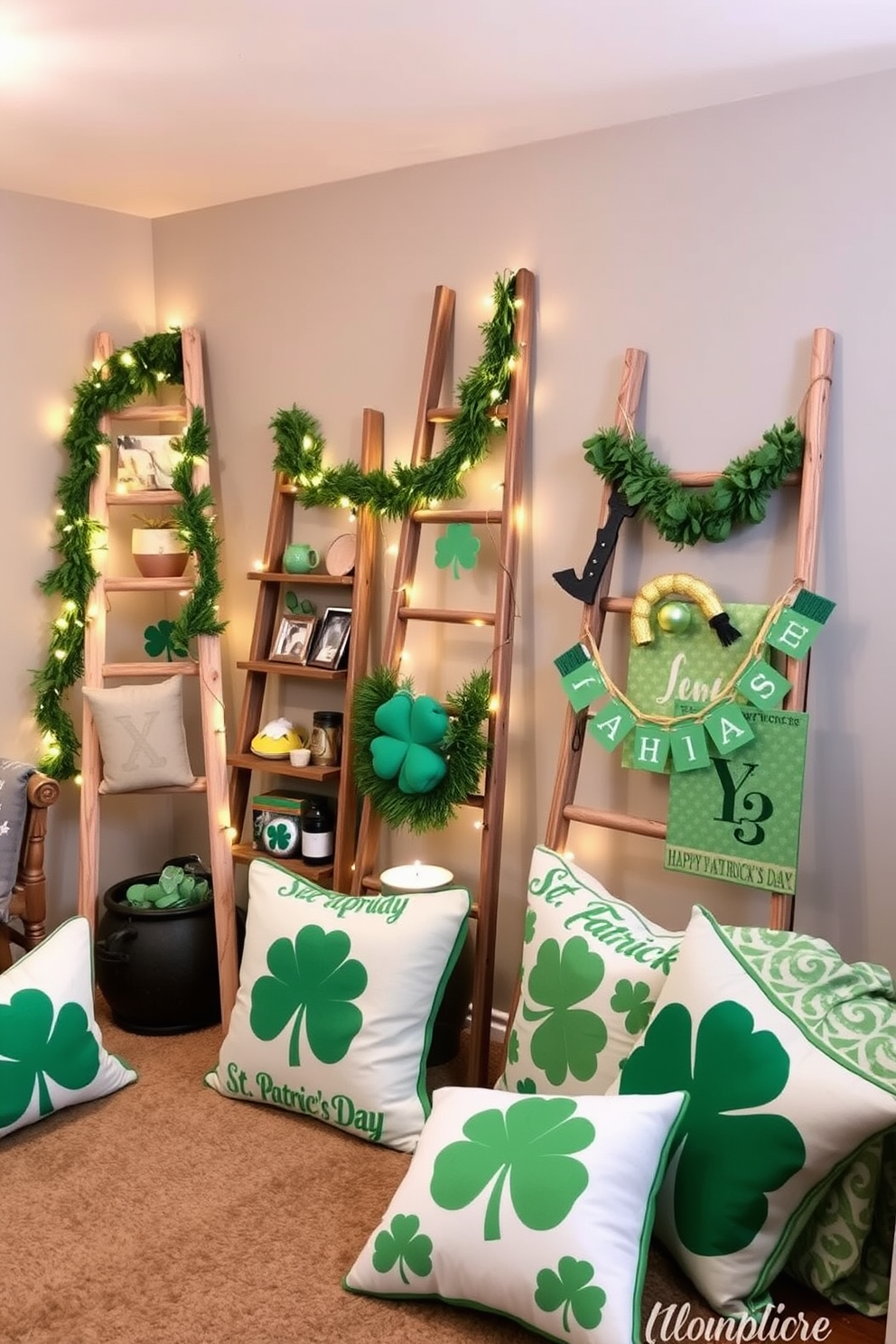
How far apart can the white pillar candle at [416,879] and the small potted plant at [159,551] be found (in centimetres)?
112

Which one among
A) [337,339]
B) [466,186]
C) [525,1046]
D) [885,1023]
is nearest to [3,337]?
[337,339]

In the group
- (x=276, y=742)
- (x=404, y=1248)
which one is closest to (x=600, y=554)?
(x=276, y=742)

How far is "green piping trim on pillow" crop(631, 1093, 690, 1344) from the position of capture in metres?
1.71

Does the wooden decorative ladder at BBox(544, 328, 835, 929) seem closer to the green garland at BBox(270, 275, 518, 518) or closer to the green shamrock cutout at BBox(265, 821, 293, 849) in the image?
the green garland at BBox(270, 275, 518, 518)

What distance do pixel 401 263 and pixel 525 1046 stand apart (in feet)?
6.31

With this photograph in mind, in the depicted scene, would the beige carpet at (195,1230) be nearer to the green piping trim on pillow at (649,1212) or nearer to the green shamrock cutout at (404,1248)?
the green shamrock cutout at (404,1248)

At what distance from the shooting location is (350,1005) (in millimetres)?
2352

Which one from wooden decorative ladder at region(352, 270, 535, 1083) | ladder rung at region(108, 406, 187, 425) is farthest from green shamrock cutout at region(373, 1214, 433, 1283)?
ladder rung at region(108, 406, 187, 425)

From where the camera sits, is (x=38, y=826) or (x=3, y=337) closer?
(x=38, y=826)

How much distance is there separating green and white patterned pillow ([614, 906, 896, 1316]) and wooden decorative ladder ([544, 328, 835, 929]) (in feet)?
1.38

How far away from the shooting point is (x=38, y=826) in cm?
293

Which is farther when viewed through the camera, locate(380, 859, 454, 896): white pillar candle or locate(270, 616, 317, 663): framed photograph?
locate(270, 616, 317, 663): framed photograph

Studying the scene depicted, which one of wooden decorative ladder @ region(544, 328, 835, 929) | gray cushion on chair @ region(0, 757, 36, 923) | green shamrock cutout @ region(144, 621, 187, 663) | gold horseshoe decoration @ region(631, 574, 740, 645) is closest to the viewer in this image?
wooden decorative ladder @ region(544, 328, 835, 929)

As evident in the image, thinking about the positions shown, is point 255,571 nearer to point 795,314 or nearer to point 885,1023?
point 795,314
